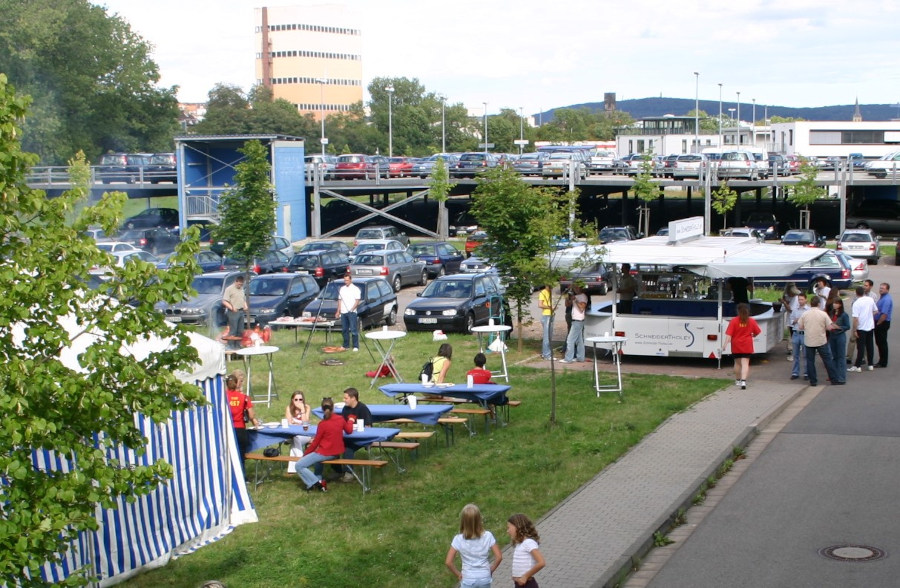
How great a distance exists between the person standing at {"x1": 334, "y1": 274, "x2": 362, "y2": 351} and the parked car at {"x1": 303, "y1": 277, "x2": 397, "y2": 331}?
61.0 inches

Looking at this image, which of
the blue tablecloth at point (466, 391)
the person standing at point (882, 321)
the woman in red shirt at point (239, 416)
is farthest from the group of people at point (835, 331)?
the woman in red shirt at point (239, 416)

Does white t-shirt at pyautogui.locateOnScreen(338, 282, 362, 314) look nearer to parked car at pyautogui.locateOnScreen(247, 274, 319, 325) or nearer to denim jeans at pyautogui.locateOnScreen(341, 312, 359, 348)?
denim jeans at pyautogui.locateOnScreen(341, 312, 359, 348)

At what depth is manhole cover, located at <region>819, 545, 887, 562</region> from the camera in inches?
395

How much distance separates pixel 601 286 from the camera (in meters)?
33.2

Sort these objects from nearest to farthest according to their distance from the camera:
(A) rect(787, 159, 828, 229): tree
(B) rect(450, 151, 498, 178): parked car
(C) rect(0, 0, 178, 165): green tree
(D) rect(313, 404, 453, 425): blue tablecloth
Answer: (D) rect(313, 404, 453, 425): blue tablecloth → (A) rect(787, 159, 828, 229): tree → (B) rect(450, 151, 498, 178): parked car → (C) rect(0, 0, 178, 165): green tree

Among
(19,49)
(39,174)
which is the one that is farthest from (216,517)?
(19,49)

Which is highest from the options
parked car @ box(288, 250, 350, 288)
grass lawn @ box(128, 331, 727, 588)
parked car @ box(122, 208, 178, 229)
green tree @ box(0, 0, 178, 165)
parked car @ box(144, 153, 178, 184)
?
green tree @ box(0, 0, 178, 165)

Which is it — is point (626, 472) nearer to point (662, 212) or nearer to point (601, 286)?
point (601, 286)

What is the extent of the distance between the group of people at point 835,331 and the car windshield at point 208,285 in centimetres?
1364

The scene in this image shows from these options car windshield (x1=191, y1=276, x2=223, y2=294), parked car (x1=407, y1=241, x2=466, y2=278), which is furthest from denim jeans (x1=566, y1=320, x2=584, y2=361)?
parked car (x1=407, y1=241, x2=466, y2=278)

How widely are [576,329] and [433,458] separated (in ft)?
25.5

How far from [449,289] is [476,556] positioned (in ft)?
59.7

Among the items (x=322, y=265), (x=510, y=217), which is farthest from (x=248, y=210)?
(x=322, y=265)

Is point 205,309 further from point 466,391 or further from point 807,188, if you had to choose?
point 807,188
